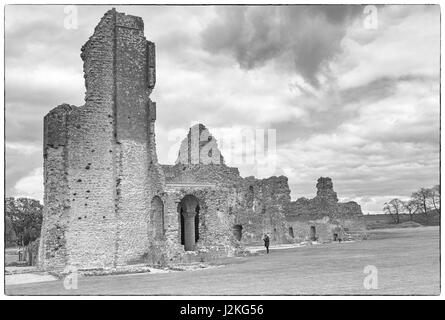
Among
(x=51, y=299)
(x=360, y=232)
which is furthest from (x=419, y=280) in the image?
(x=360, y=232)

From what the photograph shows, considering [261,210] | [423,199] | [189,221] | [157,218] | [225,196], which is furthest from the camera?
[423,199]

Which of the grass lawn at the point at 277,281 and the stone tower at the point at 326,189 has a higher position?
the stone tower at the point at 326,189

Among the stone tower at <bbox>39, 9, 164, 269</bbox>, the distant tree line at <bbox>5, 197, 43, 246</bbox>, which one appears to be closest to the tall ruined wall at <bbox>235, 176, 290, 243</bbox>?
the distant tree line at <bbox>5, 197, 43, 246</bbox>

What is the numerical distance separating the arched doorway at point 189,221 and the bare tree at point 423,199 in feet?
150

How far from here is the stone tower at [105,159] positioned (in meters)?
22.5

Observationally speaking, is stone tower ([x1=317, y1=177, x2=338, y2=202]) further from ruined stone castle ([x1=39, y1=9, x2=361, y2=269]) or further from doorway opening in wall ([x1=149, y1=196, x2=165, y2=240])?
doorway opening in wall ([x1=149, y1=196, x2=165, y2=240])

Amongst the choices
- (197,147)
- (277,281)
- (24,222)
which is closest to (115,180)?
(277,281)

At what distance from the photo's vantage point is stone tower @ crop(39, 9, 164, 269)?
2247 cm

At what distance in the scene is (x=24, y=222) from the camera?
107 ft

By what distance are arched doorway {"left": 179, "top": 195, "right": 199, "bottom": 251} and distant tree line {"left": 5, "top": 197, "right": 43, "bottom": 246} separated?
890cm

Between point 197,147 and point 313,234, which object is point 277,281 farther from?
point 313,234

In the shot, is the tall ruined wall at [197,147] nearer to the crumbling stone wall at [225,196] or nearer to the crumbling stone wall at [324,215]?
the crumbling stone wall at [225,196]

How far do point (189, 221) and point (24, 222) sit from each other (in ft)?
36.5

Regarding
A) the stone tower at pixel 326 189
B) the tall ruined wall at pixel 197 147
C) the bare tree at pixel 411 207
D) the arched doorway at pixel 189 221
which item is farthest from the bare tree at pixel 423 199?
the arched doorway at pixel 189 221
